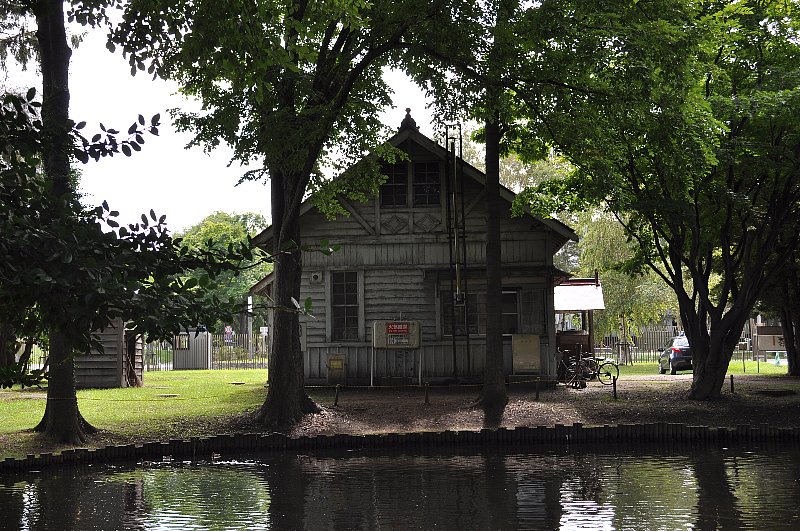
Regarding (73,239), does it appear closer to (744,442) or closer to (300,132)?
(300,132)

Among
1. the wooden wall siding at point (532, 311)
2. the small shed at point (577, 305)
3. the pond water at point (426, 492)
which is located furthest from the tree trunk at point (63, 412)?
the small shed at point (577, 305)

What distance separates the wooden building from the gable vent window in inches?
1.1

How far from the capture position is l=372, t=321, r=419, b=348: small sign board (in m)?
25.0

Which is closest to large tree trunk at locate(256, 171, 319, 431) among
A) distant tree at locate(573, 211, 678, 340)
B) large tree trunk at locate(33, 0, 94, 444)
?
large tree trunk at locate(33, 0, 94, 444)

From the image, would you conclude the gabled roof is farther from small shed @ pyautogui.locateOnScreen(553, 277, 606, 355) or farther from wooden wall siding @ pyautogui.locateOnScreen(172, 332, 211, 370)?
wooden wall siding @ pyautogui.locateOnScreen(172, 332, 211, 370)

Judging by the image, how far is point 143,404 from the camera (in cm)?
2205

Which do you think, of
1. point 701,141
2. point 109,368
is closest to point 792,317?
point 701,141

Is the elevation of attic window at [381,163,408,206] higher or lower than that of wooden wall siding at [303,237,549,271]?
higher

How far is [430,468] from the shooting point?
1375 cm

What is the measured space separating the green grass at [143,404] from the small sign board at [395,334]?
3.58 meters

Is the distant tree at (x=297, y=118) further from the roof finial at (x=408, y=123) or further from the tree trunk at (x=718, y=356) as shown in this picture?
the tree trunk at (x=718, y=356)

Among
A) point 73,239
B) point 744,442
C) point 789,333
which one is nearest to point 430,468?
point 744,442

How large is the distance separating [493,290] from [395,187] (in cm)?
658

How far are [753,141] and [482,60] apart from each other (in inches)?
250
